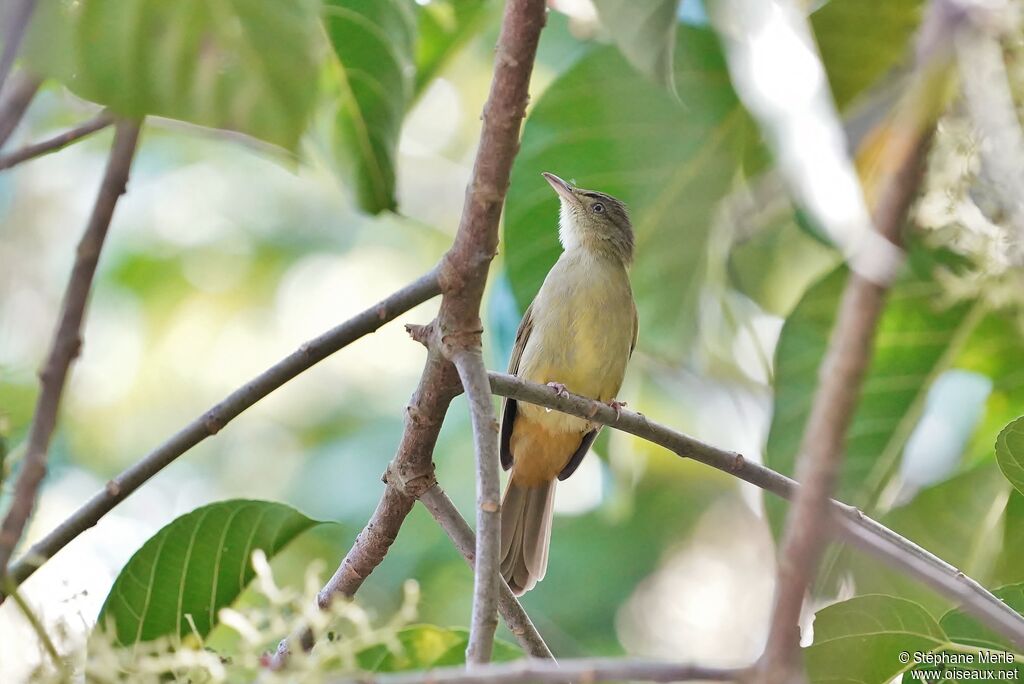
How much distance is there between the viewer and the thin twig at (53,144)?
224 cm

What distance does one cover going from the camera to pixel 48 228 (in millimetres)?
7734

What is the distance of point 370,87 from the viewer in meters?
3.27

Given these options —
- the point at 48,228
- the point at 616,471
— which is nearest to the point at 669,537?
the point at 616,471

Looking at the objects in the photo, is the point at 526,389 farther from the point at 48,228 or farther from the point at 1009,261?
the point at 48,228

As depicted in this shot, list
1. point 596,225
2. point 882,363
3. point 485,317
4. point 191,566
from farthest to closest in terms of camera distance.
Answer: point 485,317, point 596,225, point 882,363, point 191,566

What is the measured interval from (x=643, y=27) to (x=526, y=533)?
7.96 feet

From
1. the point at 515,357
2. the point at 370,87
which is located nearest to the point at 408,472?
the point at 370,87

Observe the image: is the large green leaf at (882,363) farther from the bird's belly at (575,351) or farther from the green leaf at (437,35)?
the green leaf at (437,35)

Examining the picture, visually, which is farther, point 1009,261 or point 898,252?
point 1009,261

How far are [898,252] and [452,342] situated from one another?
4.26 ft

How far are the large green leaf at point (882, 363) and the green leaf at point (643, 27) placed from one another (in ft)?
3.99

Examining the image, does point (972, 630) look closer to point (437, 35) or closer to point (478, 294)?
point (478, 294)

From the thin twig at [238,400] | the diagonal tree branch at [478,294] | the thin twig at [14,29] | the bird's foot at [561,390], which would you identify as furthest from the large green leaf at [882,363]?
the thin twig at [14,29]

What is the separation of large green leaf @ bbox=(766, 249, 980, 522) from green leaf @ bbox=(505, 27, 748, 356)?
1.75ft
